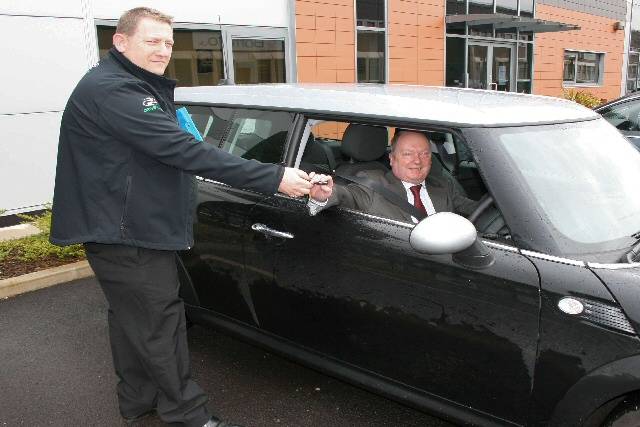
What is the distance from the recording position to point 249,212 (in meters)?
2.94

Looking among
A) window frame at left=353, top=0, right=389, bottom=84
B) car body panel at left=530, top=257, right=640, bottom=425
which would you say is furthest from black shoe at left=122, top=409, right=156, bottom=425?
window frame at left=353, top=0, right=389, bottom=84

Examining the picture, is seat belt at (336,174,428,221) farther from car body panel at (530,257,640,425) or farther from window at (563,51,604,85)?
window at (563,51,604,85)

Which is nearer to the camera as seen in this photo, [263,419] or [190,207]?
[190,207]

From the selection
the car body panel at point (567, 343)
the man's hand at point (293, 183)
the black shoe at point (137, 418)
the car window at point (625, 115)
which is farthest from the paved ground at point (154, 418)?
the car window at point (625, 115)

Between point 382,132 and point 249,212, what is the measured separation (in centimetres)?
82

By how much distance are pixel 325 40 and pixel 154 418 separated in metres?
9.30

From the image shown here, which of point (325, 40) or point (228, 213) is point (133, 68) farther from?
point (325, 40)

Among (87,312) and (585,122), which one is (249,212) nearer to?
(585,122)

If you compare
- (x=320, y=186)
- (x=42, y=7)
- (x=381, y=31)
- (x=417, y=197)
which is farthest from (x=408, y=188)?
(x=381, y=31)

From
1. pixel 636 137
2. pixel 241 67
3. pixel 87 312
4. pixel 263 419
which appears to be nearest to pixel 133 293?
pixel 263 419

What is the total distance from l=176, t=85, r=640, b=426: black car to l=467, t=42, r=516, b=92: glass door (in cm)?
1337

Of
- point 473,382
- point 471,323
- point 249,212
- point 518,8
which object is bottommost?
point 473,382

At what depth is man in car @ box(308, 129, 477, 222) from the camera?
2.66 m

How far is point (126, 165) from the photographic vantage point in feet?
7.64
